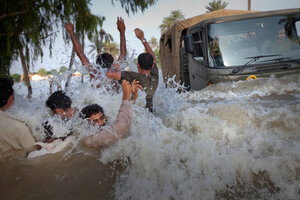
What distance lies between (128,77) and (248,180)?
191cm

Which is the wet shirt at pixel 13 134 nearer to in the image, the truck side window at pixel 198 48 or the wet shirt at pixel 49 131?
the wet shirt at pixel 49 131

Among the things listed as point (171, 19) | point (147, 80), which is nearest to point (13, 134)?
point (147, 80)

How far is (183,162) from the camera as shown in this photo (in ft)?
7.26

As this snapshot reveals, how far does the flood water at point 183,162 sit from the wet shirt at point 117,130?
4.0 inches

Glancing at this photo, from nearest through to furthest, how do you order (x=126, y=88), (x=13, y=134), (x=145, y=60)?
(x=13, y=134)
(x=126, y=88)
(x=145, y=60)

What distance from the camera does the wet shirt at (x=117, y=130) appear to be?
2500 mm

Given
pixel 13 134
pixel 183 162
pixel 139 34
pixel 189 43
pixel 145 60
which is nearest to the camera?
pixel 183 162

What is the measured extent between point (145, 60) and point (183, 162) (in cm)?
162

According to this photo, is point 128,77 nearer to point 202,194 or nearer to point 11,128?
point 11,128

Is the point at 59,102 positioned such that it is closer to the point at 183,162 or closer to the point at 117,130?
the point at 117,130

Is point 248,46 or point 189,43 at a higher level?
point 189,43

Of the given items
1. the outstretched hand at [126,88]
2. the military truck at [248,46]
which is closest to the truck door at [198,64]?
Result: the military truck at [248,46]

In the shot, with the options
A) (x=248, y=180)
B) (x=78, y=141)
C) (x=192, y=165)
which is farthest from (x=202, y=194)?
(x=78, y=141)

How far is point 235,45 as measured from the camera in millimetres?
4742
